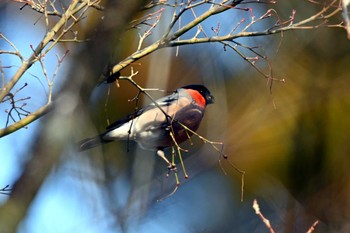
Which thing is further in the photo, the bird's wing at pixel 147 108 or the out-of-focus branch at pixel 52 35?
the bird's wing at pixel 147 108

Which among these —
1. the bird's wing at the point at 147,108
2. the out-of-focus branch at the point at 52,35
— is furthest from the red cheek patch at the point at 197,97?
the out-of-focus branch at the point at 52,35

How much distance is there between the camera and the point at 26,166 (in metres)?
0.98

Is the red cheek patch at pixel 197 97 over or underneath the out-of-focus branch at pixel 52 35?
underneath

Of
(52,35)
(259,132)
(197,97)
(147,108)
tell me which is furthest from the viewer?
(259,132)

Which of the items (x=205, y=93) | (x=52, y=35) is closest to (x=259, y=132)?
(x=205, y=93)

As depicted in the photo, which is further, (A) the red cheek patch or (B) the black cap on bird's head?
(B) the black cap on bird's head

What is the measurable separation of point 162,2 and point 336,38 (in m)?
3.66

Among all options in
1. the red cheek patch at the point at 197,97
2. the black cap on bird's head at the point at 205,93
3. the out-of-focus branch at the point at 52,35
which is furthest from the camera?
the black cap on bird's head at the point at 205,93

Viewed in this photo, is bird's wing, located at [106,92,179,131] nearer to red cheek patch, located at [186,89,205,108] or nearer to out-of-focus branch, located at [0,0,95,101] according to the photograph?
red cheek patch, located at [186,89,205,108]

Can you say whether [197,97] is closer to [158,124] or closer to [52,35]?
[158,124]

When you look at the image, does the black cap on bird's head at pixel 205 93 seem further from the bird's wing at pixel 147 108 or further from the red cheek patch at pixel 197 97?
the bird's wing at pixel 147 108

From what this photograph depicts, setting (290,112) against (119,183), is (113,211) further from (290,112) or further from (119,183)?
(290,112)

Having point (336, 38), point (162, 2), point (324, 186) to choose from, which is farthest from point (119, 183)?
point (336, 38)

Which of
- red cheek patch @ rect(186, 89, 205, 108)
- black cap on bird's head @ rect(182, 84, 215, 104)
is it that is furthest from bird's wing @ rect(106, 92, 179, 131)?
black cap on bird's head @ rect(182, 84, 215, 104)
